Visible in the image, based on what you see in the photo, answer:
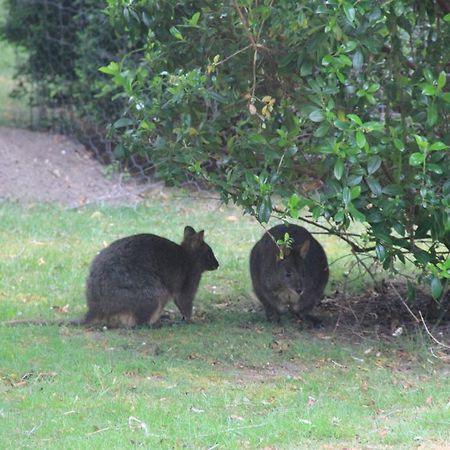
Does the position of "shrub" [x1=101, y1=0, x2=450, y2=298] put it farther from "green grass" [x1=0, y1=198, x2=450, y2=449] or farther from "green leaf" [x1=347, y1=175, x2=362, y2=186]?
"green grass" [x1=0, y1=198, x2=450, y2=449]

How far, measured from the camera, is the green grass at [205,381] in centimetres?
589

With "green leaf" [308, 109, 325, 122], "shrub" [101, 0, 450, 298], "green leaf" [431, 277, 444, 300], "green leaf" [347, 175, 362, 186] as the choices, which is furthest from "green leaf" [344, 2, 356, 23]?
"green leaf" [431, 277, 444, 300]

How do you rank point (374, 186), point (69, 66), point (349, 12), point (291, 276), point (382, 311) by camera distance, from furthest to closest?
1. point (69, 66)
2. point (382, 311)
3. point (291, 276)
4. point (374, 186)
5. point (349, 12)

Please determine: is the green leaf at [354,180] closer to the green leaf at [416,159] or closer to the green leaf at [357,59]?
the green leaf at [416,159]

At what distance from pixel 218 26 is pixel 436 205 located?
2.09 metres

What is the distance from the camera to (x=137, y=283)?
8.52 m

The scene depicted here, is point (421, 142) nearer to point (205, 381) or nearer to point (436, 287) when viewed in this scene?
point (436, 287)

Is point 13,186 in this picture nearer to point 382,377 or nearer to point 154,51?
point 154,51

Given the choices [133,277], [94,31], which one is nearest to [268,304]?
[133,277]

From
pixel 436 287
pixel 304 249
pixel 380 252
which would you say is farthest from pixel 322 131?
pixel 304 249

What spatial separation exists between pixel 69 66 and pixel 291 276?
25.7 ft

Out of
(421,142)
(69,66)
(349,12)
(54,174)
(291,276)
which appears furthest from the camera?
(69,66)

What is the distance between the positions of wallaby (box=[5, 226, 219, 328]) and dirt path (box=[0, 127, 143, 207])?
4939mm

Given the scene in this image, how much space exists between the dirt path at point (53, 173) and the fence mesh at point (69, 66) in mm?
308
